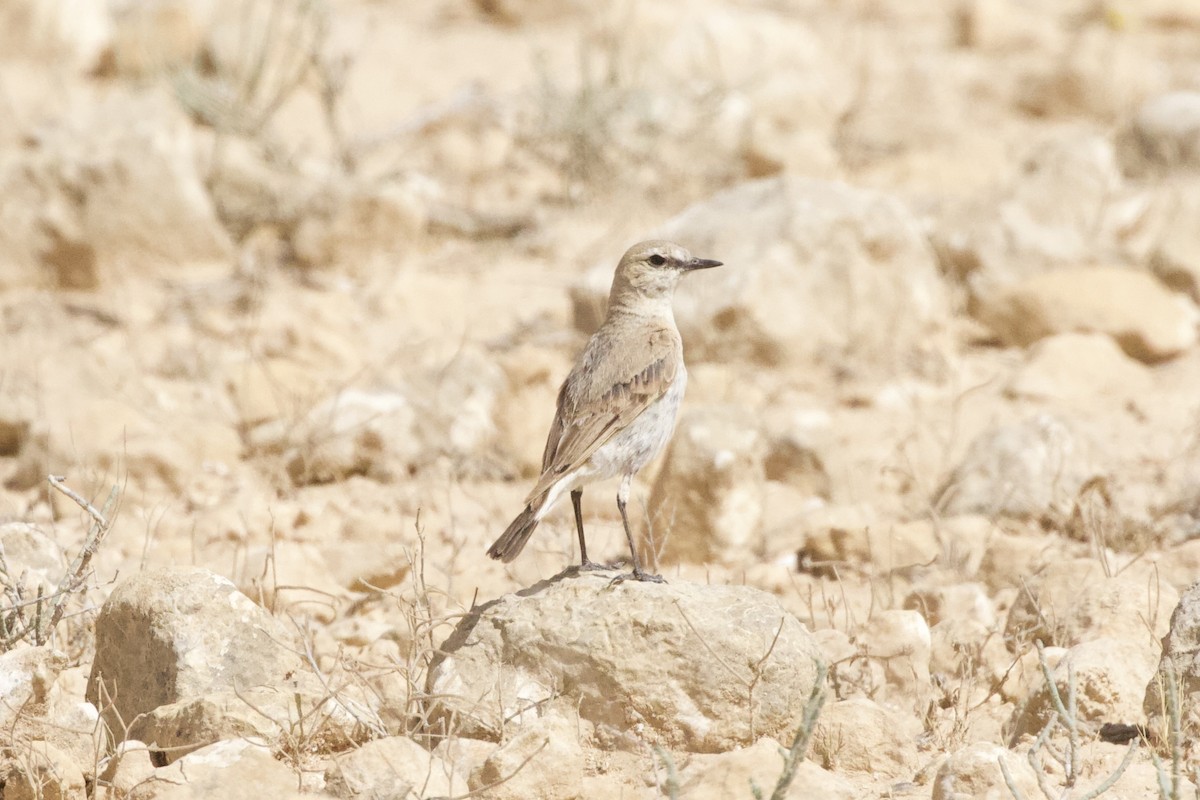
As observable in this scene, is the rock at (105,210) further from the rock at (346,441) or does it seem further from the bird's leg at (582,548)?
the bird's leg at (582,548)

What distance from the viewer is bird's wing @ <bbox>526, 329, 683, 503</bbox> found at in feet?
19.4

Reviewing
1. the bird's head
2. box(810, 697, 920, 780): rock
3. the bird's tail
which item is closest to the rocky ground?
box(810, 697, 920, 780): rock

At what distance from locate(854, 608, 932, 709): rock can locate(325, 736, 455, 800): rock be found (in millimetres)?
1709

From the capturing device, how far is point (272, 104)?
12.1 m

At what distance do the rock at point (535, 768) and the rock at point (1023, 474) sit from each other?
3345mm

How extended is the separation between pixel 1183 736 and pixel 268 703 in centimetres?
304

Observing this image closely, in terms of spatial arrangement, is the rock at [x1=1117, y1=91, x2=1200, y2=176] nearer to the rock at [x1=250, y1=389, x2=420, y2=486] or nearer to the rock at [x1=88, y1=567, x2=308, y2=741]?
the rock at [x1=250, y1=389, x2=420, y2=486]

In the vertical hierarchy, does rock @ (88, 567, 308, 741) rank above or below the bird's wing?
below

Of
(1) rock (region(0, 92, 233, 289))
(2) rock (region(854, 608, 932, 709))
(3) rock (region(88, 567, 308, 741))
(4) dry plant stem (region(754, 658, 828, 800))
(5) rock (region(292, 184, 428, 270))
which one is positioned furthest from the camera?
(5) rock (region(292, 184, 428, 270))

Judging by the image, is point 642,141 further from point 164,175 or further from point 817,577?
point 817,577

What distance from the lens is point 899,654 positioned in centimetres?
558

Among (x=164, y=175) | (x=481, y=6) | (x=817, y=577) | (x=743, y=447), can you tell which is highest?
(x=481, y=6)

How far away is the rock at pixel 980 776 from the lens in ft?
14.6

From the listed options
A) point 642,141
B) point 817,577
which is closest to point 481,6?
point 642,141
